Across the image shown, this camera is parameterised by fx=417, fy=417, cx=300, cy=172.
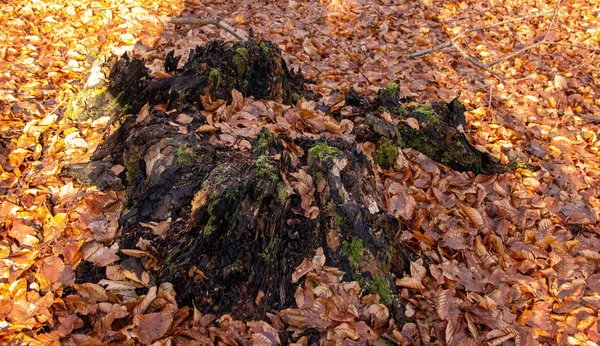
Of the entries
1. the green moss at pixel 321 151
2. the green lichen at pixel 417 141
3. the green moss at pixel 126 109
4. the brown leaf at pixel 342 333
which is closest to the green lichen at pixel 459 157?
the green lichen at pixel 417 141

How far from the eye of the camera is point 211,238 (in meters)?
2.71

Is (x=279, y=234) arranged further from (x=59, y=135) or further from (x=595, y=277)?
(x=595, y=277)

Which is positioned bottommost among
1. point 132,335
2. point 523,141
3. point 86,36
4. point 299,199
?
point 523,141

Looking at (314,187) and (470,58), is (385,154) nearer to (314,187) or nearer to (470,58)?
(314,187)

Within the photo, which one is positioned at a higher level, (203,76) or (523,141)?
(203,76)

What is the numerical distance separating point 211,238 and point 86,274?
86 cm

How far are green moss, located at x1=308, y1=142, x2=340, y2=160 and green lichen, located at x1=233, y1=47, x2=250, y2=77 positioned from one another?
3.82ft

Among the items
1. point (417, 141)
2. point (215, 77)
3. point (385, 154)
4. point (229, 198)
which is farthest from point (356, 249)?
point (215, 77)

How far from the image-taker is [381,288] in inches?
116

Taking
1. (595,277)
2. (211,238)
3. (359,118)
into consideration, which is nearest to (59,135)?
(211,238)

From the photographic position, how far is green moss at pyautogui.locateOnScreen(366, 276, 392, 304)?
2916mm

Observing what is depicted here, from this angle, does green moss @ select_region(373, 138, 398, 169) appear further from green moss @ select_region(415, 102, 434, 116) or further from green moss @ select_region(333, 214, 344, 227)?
green moss @ select_region(333, 214, 344, 227)

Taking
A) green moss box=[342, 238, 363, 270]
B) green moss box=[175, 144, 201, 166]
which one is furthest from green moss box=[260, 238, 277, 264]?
green moss box=[175, 144, 201, 166]


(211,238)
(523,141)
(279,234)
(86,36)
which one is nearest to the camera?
(211,238)
